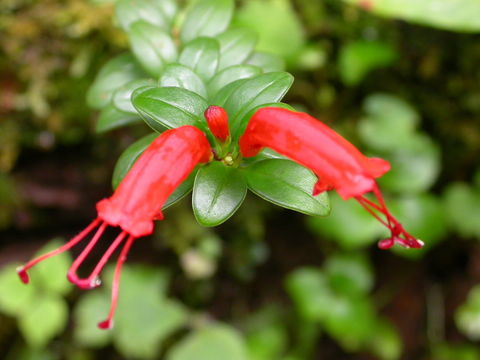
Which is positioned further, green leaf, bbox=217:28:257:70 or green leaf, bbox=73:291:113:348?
green leaf, bbox=73:291:113:348

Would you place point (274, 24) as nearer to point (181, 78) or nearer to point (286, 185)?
point (181, 78)

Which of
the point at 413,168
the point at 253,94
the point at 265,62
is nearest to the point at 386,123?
the point at 413,168

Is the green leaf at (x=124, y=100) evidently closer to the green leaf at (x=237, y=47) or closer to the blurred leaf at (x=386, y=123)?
the green leaf at (x=237, y=47)

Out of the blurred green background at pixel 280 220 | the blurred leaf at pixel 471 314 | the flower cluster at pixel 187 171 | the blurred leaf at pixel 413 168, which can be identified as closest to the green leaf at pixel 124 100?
the flower cluster at pixel 187 171

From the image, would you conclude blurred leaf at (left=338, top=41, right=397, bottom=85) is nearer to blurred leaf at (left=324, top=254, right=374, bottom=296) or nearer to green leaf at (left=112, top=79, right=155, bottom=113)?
blurred leaf at (left=324, top=254, right=374, bottom=296)

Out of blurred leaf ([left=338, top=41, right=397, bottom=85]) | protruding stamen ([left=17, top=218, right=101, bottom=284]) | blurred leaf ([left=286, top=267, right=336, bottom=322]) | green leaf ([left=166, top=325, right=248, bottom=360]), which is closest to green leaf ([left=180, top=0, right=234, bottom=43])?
protruding stamen ([left=17, top=218, right=101, bottom=284])
